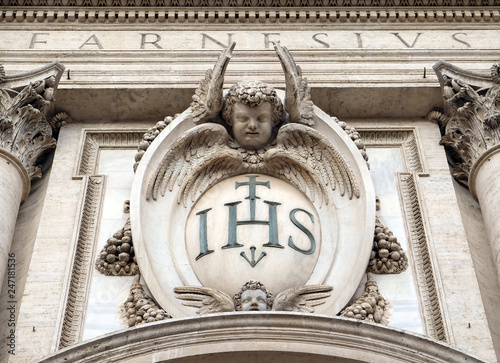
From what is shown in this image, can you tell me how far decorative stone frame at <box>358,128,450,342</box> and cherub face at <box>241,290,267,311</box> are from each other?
1.82 m

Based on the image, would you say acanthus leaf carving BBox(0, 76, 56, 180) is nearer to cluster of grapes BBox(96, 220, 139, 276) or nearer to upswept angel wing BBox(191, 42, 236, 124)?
cluster of grapes BBox(96, 220, 139, 276)

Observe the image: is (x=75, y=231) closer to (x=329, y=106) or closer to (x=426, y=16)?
(x=329, y=106)

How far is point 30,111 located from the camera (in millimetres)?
12906

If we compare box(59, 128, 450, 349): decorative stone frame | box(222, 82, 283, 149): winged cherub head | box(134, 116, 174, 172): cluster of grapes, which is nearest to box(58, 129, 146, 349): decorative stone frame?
box(59, 128, 450, 349): decorative stone frame

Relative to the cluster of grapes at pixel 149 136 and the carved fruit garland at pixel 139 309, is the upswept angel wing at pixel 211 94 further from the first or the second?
the carved fruit garland at pixel 139 309

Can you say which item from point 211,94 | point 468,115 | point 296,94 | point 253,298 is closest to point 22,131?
point 211,94

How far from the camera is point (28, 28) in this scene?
48.5 ft

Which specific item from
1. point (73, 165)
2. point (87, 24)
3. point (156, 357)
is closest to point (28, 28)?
point (87, 24)

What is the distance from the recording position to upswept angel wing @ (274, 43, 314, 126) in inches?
496

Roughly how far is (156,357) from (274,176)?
339cm

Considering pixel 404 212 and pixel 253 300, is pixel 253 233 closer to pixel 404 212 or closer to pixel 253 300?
pixel 253 300

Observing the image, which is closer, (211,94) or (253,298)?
(253,298)

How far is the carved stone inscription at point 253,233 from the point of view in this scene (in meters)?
11.3

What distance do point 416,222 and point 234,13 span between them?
178 inches
